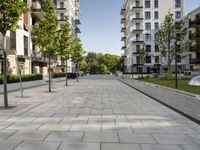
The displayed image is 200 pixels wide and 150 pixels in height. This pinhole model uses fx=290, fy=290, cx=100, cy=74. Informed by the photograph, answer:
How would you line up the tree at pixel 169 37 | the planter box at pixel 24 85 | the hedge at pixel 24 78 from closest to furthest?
the planter box at pixel 24 85, the hedge at pixel 24 78, the tree at pixel 169 37

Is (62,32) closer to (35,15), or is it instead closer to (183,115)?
(35,15)

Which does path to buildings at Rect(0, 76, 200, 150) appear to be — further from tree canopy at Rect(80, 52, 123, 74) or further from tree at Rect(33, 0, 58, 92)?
tree canopy at Rect(80, 52, 123, 74)

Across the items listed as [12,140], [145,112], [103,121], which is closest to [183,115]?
[145,112]

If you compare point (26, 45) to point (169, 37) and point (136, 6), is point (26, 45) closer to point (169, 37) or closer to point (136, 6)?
point (169, 37)

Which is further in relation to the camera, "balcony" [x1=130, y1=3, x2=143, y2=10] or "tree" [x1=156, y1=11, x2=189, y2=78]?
"balcony" [x1=130, y1=3, x2=143, y2=10]

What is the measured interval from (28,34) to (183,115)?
93.5ft

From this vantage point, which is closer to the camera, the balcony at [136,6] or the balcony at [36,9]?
the balcony at [36,9]

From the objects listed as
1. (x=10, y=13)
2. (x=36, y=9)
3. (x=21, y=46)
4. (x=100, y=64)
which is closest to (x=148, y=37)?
(x=36, y=9)

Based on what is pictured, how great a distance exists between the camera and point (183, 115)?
9930mm

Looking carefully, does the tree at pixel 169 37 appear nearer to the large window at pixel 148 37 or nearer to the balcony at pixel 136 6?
the large window at pixel 148 37

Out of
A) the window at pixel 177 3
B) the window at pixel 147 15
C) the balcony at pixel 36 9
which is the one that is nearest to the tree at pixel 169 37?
the balcony at pixel 36 9

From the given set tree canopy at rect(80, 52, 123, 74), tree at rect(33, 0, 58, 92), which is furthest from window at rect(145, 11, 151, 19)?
tree at rect(33, 0, 58, 92)

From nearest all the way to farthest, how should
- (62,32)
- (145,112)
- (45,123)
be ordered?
(45,123)
(145,112)
(62,32)

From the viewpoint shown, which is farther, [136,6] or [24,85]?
[136,6]
